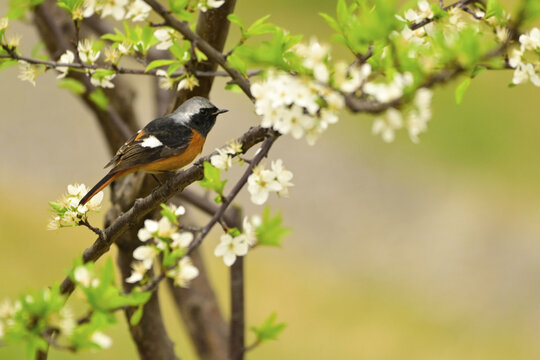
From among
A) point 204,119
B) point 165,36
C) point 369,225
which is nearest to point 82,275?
point 165,36

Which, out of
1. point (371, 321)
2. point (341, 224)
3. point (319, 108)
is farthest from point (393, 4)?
point (341, 224)

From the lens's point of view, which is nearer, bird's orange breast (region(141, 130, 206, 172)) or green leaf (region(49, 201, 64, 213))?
green leaf (region(49, 201, 64, 213))

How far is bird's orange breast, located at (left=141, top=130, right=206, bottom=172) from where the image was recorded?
2507 millimetres

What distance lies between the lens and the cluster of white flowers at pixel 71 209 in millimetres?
1823

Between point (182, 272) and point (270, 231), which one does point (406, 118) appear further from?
point (182, 272)

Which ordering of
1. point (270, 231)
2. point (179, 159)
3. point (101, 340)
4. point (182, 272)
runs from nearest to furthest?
point (101, 340), point (182, 272), point (270, 231), point (179, 159)

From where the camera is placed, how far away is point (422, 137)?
27.5ft

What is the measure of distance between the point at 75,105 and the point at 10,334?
9.38 m

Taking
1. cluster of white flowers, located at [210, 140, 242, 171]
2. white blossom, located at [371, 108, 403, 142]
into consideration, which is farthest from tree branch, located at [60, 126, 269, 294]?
white blossom, located at [371, 108, 403, 142]

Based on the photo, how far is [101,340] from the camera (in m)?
1.27

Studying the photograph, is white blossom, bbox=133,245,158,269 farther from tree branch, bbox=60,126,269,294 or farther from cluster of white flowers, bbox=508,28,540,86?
cluster of white flowers, bbox=508,28,540,86

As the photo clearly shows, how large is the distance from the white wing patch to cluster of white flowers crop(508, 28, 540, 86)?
129 centimetres

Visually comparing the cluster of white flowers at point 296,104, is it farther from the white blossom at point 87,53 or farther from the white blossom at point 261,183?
the white blossom at point 87,53

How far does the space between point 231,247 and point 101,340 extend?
15.7 inches
